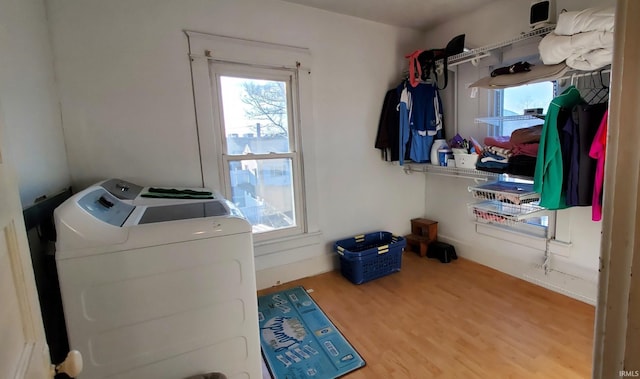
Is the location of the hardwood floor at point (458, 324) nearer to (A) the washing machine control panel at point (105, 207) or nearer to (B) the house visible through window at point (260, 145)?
(B) the house visible through window at point (260, 145)

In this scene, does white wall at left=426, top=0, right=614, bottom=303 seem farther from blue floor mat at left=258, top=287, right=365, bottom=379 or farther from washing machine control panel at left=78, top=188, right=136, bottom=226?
washing machine control panel at left=78, top=188, right=136, bottom=226

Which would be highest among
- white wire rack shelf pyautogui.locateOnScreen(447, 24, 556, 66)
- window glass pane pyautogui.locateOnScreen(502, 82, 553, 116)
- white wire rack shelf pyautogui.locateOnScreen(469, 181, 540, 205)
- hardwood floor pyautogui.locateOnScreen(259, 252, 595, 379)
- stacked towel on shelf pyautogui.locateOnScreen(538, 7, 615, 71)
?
white wire rack shelf pyautogui.locateOnScreen(447, 24, 556, 66)

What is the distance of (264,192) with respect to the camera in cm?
262

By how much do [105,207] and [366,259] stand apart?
1969mm

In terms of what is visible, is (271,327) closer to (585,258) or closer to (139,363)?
(139,363)

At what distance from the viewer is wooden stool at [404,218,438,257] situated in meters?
3.21

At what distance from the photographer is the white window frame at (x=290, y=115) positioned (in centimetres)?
223

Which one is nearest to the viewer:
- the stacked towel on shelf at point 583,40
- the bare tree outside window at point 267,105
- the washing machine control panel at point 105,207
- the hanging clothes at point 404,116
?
the washing machine control panel at point 105,207

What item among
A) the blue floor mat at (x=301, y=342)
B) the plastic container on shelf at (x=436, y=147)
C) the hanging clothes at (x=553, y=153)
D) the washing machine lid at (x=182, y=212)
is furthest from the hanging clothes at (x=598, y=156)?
the washing machine lid at (x=182, y=212)

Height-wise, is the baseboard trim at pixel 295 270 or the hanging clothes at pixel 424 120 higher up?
the hanging clothes at pixel 424 120

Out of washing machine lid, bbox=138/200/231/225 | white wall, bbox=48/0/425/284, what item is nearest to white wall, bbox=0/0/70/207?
white wall, bbox=48/0/425/284

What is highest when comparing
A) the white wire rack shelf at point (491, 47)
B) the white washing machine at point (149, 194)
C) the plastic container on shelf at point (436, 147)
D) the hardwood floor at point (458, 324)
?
the white wire rack shelf at point (491, 47)

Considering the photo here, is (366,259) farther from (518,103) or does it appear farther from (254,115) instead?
(518,103)

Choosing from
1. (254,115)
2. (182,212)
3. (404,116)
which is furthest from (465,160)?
(182,212)
